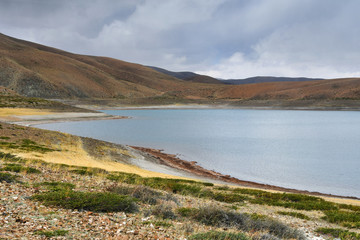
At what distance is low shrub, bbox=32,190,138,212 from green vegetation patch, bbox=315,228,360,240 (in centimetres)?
488

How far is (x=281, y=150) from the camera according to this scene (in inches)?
1140

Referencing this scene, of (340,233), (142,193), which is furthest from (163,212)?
(340,233)

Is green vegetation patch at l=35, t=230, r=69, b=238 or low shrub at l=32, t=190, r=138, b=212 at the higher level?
green vegetation patch at l=35, t=230, r=69, b=238

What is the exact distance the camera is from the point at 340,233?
725 cm

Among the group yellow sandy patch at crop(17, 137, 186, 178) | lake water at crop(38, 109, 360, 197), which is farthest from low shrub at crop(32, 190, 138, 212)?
lake water at crop(38, 109, 360, 197)

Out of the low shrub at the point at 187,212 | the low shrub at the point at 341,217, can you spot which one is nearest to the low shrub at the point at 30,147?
the low shrub at the point at 187,212

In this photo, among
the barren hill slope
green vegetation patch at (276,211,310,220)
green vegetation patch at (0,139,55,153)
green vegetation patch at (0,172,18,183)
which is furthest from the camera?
the barren hill slope

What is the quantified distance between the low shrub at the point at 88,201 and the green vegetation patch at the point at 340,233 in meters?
4.88

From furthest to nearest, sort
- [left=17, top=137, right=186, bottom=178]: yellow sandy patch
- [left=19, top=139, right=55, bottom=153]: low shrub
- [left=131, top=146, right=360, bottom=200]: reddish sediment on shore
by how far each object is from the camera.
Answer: [left=19, top=139, right=55, bottom=153]: low shrub → [left=131, top=146, right=360, bottom=200]: reddish sediment on shore → [left=17, top=137, right=186, bottom=178]: yellow sandy patch

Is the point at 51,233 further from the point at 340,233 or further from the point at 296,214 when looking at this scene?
the point at 296,214

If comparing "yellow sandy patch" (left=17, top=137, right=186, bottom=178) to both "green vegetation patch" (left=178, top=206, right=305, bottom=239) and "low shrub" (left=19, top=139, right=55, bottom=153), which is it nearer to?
"low shrub" (left=19, top=139, right=55, bottom=153)

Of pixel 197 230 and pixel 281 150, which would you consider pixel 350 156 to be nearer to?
pixel 281 150

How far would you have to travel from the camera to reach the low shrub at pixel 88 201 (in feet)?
22.5

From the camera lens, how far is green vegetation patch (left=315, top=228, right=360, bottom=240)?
6.89 meters
